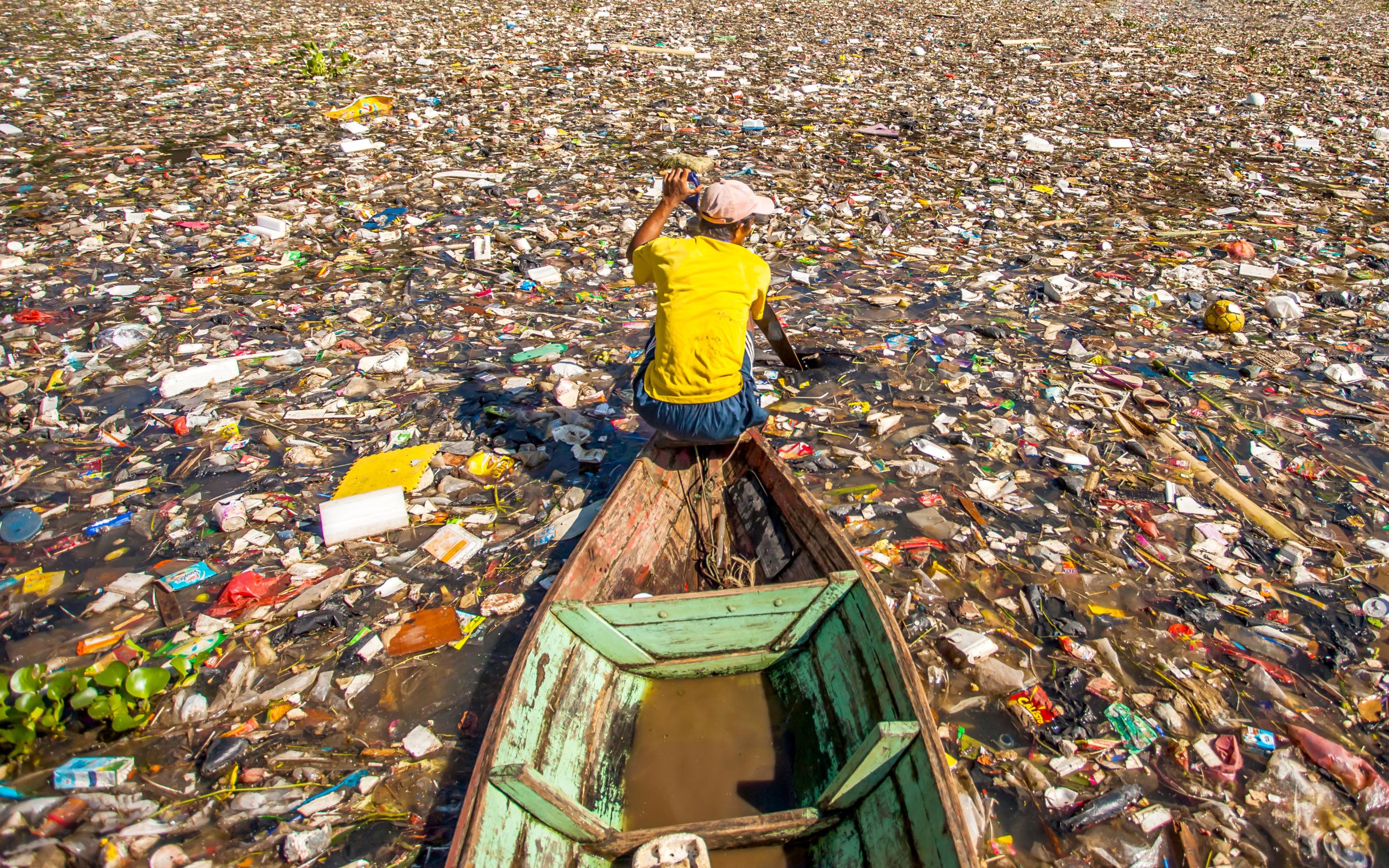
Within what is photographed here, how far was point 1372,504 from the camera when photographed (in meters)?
4.36

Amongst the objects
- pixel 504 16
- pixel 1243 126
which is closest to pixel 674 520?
pixel 1243 126

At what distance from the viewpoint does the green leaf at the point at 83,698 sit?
291cm

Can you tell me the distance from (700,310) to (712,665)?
150 centimetres

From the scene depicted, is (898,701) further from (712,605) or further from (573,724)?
(573,724)

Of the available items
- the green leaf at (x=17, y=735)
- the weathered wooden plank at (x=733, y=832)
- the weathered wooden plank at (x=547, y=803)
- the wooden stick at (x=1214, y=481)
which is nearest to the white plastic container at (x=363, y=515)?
the green leaf at (x=17, y=735)

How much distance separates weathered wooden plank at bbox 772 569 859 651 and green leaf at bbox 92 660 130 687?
2.52 metres

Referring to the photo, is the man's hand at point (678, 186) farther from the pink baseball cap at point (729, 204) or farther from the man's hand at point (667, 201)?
the pink baseball cap at point (729, 204)

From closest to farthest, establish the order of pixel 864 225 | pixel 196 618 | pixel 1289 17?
pixel 196 618 → pixel 864 225 → pixel 1289 17

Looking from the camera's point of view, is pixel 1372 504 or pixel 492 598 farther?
pixel 1372 504

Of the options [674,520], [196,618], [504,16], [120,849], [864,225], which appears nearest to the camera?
[120,849]

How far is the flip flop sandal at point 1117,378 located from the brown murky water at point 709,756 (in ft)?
12.2

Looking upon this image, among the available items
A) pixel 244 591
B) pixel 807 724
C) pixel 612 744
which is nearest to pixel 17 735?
pixel 244 591

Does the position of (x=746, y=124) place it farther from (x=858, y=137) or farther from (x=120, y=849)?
(x=120, y=849)

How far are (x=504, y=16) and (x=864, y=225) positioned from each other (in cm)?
1184
